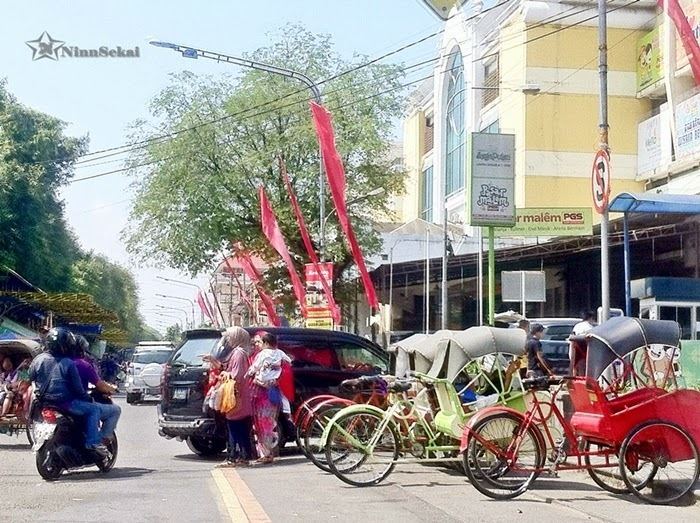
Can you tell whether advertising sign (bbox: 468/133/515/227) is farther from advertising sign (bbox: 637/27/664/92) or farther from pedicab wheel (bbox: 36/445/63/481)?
advertising sign (bbox: 637/27/664/92)

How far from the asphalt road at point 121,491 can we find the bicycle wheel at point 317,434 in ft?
3.84

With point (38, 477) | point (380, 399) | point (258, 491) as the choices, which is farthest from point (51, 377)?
Result: point (380, 399)

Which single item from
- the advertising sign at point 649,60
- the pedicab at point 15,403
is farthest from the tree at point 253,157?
the pedicab at point 15,403

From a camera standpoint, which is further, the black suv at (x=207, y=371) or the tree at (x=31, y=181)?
the tree at (x=31, y=181)

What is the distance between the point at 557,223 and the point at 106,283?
221 ft

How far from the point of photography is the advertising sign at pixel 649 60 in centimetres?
4165

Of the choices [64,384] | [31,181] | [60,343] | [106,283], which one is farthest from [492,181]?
[106,283]

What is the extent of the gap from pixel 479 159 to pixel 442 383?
1100cm

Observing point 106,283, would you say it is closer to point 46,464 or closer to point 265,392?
point 265,392

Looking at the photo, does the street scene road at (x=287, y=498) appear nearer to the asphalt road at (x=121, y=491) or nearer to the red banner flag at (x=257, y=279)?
the asphalt road at (x=121, y=491)

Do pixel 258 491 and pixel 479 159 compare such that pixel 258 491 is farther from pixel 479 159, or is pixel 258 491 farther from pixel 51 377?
pixel 479 159

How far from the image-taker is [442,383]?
11.5 m

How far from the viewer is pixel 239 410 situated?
1326 centimetres

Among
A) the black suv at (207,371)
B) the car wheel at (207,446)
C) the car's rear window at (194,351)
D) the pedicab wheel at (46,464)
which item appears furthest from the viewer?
the car wheel at (207,446)
